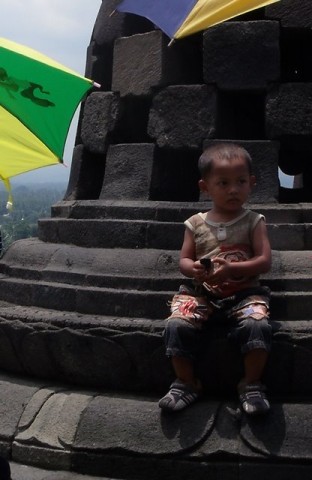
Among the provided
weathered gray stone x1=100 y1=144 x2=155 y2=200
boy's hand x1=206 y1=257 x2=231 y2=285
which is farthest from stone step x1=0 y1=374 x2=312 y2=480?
weathered gray stone x1=100 y1=144 x2=155 y2=200

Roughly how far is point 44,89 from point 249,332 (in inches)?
57.0

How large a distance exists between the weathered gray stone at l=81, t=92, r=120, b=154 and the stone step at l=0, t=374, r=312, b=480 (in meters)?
2.05

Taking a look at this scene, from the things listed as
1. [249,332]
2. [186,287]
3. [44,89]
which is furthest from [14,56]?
[249,332]

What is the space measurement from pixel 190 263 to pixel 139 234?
0.83 m

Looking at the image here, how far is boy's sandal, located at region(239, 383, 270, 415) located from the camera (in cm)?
330

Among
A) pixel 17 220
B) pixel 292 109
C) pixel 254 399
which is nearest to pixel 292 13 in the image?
pixel 292 109

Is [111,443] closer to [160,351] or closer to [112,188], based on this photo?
[160,351]

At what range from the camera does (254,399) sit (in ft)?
11.0

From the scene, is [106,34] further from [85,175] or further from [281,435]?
[281,435]

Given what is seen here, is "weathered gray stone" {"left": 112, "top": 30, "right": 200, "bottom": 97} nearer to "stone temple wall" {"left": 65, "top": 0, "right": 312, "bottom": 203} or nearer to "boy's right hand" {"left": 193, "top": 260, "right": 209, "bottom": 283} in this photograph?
"stone temple wall" {"left": 65, "top": 0, "right": 312, "bottom": 203}

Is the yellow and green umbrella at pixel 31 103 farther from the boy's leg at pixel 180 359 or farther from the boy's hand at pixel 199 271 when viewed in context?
the boy's leg at pixel 180 359

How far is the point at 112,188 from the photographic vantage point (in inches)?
193

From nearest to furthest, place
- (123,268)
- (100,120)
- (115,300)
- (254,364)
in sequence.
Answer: (254,364) → (115,300) → (123,268) → (100,120)

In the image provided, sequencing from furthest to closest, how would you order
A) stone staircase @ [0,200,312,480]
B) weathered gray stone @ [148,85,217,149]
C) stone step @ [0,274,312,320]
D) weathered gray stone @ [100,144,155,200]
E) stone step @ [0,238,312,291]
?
weathered gray stone @ [100,144,155,200], weathered gray stone @ [148,85,217,149], stone step @ [0,238,312,291], stone step @ [0,274,312,320], stone staircase @ [0,200,312,480]
